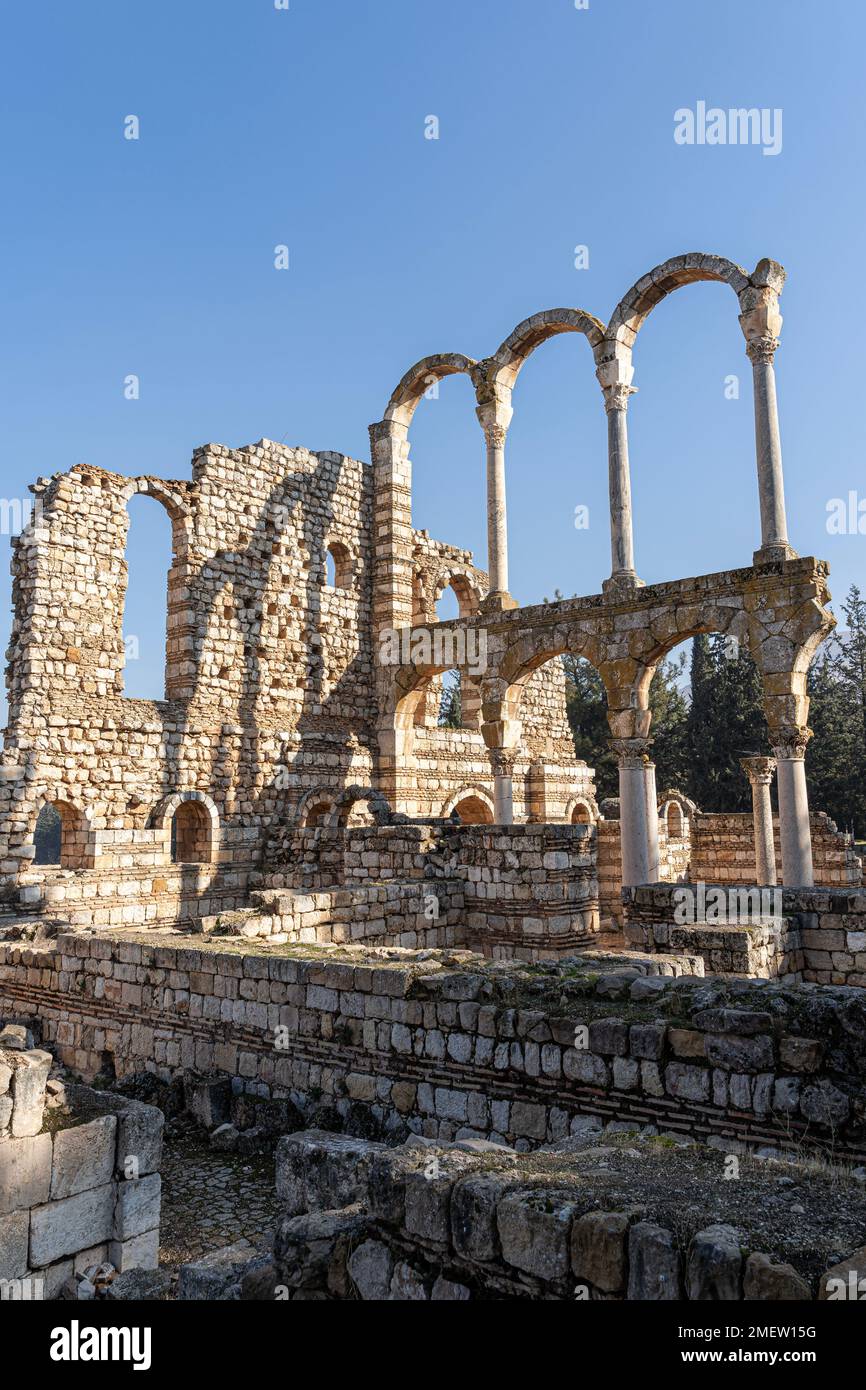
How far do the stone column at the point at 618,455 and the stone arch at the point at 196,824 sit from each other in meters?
8.64

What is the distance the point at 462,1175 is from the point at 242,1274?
1.27 m

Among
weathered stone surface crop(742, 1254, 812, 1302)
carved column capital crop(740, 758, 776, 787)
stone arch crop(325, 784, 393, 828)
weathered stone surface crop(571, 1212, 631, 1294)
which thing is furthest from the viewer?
carved column capital crop(740, 758, 776, 787)

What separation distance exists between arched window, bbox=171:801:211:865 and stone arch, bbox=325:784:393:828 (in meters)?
2.49

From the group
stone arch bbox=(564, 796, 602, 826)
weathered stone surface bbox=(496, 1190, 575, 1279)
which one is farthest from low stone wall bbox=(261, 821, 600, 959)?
stone arch bbox=(564, 796, 602, 826)

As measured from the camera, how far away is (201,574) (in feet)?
59.3

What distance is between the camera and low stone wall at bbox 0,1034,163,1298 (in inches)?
187

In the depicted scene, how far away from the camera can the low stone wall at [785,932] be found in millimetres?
8383

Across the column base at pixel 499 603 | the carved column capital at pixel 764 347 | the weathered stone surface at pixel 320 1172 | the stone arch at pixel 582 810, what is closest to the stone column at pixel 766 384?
the carved column capital at pixel 764 347

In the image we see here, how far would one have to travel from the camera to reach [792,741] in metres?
15.3

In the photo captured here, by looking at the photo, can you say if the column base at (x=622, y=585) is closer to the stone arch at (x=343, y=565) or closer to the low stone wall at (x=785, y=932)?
the stone arch at (x=343, y=565)

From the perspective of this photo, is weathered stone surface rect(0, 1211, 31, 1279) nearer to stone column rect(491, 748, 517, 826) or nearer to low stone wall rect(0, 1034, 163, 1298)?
low stone wall rect(0, 1034, 163, 1298)

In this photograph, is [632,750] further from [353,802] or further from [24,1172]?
[24,1172]
